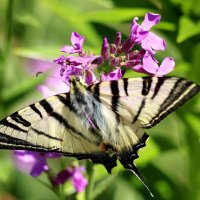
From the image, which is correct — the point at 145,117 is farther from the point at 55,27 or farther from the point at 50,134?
the point at 55,27

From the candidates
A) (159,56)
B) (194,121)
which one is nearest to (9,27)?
(159,56)

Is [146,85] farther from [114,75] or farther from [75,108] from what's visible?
[75,108]

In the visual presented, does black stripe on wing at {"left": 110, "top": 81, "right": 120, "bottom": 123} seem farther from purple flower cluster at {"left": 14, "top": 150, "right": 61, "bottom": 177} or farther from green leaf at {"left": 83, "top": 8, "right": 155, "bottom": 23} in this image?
green leaf at {"left": 83, "top": 8, "right": 155, "bottom": 23}

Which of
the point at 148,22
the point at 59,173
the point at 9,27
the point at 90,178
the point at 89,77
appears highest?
the point at 148,22

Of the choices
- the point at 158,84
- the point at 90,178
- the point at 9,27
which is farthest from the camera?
the point at 9,27

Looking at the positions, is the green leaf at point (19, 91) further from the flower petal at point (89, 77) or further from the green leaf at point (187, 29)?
the flower petal at point (89, 77)

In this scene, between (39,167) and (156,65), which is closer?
(156,65)

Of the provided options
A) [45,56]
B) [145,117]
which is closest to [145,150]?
[45,56]

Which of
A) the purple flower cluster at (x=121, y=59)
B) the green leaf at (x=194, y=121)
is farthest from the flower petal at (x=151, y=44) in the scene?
the green leaf at (x=194, y=121)
